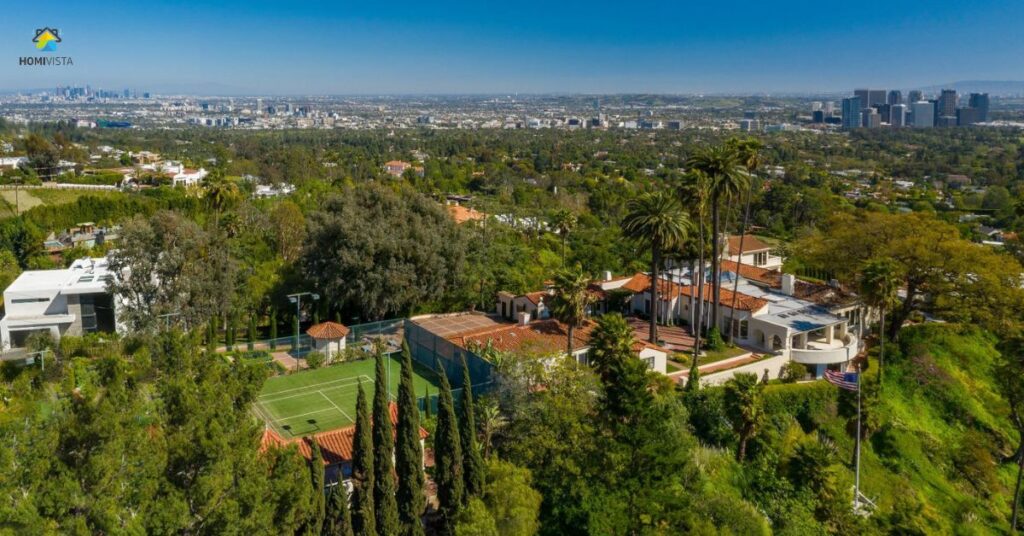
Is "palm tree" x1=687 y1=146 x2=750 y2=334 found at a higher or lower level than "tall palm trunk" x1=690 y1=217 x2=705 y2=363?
higher

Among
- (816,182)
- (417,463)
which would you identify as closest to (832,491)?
(417,463)

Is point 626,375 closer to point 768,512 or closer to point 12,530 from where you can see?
point 768,512

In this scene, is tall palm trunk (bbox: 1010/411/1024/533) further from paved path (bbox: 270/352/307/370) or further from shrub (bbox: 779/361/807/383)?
paved path (bbox: 270/352/307/370)

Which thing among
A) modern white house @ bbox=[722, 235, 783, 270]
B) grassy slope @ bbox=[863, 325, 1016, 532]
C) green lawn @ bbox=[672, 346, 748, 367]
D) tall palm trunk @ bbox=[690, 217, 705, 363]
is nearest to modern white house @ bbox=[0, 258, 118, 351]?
green lawn @ bbox=[672, 346, 748, 367]

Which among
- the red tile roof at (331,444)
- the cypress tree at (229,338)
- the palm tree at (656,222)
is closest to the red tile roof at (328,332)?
the cypress tree at (229,338)

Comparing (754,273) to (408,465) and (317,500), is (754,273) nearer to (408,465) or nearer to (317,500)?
(408,465)

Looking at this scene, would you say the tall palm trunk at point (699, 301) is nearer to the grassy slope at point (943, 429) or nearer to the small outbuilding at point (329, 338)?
the grassy slope at point (943, 429)

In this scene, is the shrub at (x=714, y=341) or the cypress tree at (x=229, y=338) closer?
the cypress tree at (x=229, y=338)

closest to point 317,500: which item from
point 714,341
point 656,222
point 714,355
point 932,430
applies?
point 656,222
